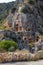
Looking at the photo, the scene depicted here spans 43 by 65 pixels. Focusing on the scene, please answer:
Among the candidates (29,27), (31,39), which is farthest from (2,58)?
(29,27)

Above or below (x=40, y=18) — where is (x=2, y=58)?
above

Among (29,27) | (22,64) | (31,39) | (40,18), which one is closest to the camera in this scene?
(22,64)

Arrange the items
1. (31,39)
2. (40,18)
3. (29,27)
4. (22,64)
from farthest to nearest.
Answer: (40,18) < (29,27) < (31,39) < (22,64)

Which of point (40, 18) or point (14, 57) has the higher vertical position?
point (14, 57)

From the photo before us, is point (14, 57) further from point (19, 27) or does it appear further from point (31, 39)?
point (19, 27)

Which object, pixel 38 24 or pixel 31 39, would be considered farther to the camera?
pixel 38 24

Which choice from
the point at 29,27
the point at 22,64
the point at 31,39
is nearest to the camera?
the point at 22,64

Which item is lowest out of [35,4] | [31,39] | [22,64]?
[31,39]

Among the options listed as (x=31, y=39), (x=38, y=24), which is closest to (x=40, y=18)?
(x=38, y=24)

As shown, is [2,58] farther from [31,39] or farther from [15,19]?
[15,19]
